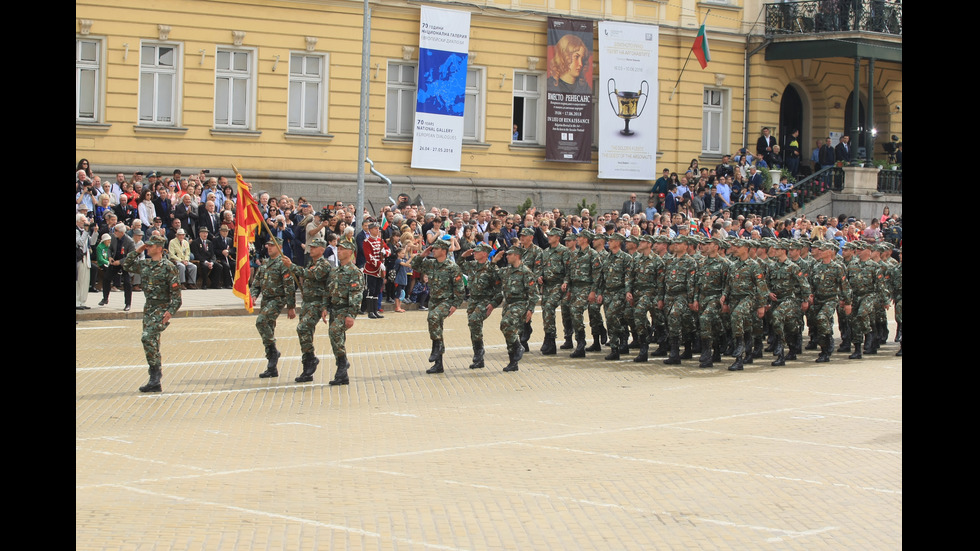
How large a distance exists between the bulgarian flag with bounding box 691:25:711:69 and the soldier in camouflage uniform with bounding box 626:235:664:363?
18.4 meters

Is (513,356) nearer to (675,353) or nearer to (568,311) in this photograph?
(568,311)

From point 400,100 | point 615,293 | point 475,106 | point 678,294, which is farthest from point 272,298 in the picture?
point 475,106

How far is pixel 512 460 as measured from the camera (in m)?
11.5

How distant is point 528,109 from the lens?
118 ft

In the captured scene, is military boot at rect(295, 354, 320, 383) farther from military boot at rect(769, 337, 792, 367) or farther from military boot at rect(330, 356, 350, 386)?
military boot at rect(769, 337, 792, 367)

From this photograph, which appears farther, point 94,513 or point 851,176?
point 851,176

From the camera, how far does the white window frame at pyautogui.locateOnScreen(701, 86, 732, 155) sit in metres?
39.2

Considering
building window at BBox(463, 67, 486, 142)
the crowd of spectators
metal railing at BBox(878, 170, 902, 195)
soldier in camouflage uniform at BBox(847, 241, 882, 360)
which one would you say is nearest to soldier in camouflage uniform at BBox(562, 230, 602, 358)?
the crowd of spectators
